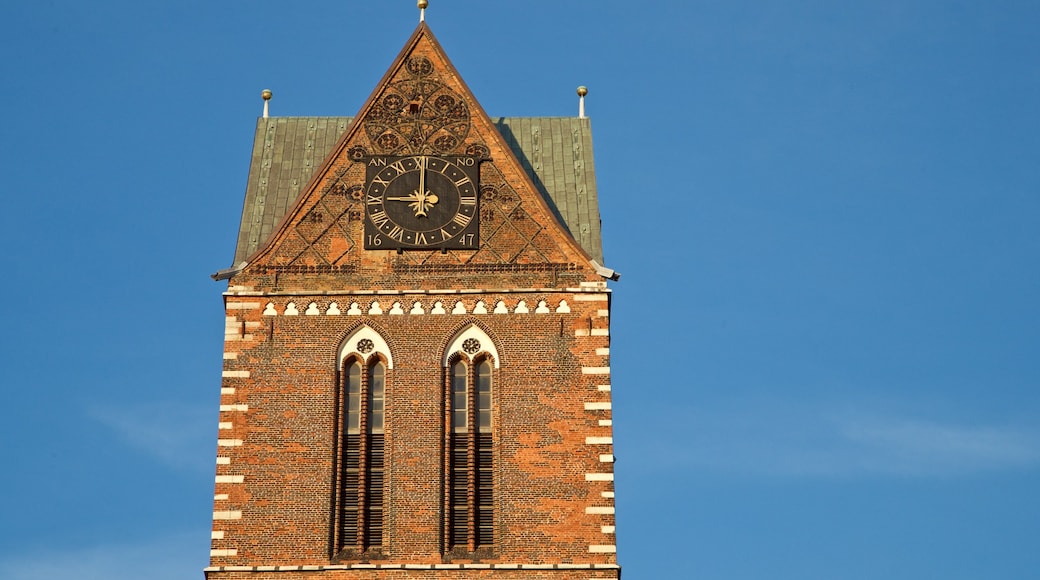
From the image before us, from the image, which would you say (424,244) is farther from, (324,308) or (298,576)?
(298,576)

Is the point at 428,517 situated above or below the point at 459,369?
below

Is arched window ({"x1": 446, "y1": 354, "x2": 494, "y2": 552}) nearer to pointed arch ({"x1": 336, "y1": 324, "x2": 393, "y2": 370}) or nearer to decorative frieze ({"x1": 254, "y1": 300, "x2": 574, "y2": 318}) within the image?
decorative frieze ({"x1": 254, "y1": 300, "x2": 574, "y2": 318})

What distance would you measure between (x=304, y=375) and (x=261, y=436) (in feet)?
4.81

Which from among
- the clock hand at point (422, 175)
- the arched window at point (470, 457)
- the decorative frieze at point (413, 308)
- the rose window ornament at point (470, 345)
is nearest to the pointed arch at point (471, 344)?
the rose window ornament at point (470, 345)

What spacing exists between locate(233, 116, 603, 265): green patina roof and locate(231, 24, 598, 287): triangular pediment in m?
0.75

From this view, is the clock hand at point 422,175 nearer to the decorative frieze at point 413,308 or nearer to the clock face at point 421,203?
the clock face at point 421,203

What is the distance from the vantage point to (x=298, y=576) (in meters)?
41.3

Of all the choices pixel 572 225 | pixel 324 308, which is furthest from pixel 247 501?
pixel 572 225

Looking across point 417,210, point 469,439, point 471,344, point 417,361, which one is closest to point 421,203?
point 417,210

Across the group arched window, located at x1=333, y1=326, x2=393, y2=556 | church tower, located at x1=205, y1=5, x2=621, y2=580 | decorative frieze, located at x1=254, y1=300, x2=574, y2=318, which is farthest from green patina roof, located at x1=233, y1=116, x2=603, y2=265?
arched window, located at x1=333, y1=326, x2=393, y2=556

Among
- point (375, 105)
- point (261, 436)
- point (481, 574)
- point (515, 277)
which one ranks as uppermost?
point (375, 105)

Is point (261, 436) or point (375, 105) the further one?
point (375, 105)

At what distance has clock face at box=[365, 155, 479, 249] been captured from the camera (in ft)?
146

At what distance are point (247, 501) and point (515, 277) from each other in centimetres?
649
